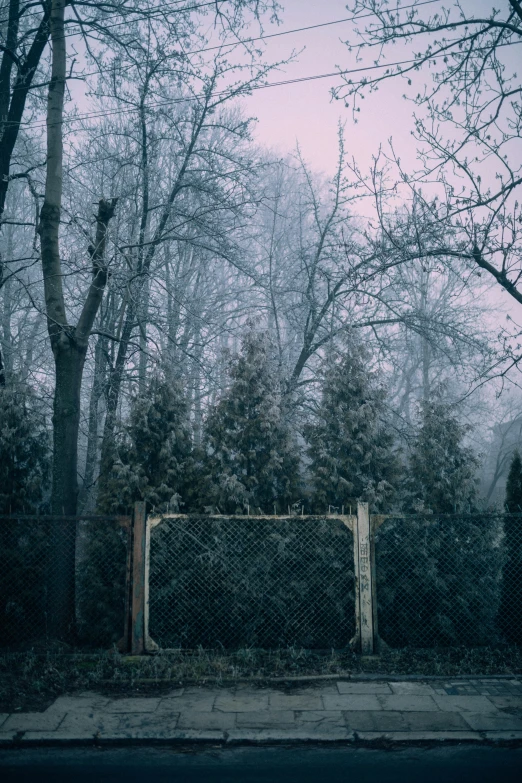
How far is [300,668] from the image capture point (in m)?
6.01

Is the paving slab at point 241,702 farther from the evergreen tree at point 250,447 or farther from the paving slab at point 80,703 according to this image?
the evergreen tree at point 250,447

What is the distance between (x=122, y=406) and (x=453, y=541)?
22.7ft

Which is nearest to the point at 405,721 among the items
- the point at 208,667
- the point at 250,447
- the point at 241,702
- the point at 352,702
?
the point at 352,702

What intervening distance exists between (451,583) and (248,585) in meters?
2.33

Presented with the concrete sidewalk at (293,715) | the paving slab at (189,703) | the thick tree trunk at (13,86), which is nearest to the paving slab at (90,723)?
the concrete sidewalk at (293,715)

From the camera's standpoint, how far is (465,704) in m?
5.10

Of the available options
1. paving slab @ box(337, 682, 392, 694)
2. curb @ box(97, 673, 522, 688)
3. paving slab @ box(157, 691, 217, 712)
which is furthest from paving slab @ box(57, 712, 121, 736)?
paving slab @ box(337, 682, 392, 694)

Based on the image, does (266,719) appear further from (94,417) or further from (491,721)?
(94,417)

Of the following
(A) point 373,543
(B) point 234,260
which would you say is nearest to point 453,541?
(A) point 373,543

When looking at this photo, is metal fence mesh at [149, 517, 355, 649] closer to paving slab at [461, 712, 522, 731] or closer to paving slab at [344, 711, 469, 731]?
paving slab at [344, 711, 469, 731]

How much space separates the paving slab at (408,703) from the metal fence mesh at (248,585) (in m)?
1.29

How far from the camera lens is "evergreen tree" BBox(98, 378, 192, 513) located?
716 centimetres
